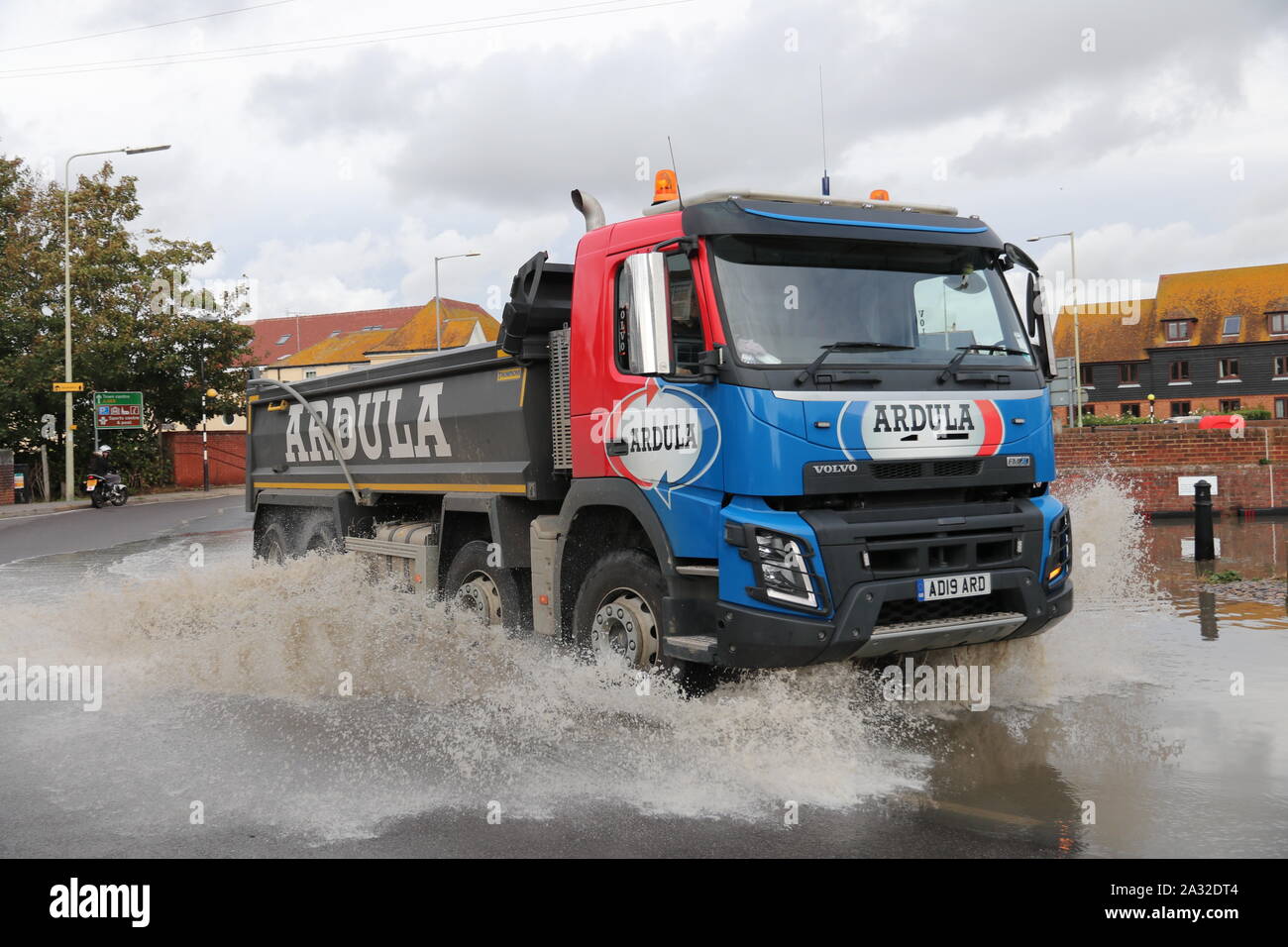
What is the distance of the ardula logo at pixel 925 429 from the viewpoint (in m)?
5.56

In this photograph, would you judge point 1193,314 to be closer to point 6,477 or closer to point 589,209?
point 6,477

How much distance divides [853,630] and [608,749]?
1428 mm

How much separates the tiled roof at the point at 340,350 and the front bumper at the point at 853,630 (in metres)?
80.4

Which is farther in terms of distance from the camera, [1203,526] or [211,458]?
[211,458]

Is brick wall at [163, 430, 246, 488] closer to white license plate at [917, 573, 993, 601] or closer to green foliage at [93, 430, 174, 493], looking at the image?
green foliage at [93, 430, 174, 493]

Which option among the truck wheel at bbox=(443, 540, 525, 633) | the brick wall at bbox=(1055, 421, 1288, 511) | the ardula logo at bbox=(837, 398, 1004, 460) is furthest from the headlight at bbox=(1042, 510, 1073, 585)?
the brick wall at bbox=(1055, 421, 1288, 511)

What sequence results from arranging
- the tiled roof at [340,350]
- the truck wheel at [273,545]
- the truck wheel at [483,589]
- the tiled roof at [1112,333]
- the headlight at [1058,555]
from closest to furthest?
the headlight at [1058,555], the truck wheel at [483,589], the truck wheel at [273,545], the tiled roof at [1112,333], the tiled roof at [340,350]

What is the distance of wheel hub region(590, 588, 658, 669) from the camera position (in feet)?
19.6

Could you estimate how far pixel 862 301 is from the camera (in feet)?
19.6

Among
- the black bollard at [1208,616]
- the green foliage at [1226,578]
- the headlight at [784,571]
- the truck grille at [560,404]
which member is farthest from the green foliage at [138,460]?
the headlight at [784,571]

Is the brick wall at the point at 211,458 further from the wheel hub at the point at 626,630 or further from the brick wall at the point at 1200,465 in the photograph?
the wheel hub at the point at 626,630

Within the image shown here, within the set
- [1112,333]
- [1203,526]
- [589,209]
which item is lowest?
[1203,526]

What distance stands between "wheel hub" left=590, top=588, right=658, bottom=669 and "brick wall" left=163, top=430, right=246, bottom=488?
135ft

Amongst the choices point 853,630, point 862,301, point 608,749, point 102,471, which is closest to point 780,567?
point 853,630
